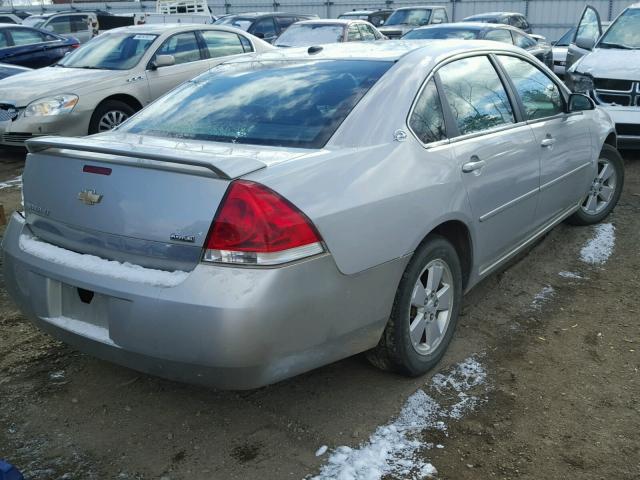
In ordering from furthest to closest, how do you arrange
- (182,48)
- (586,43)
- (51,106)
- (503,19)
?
1. (503,19)
2. (182,48)
3. (586,43)
4. (51,106)

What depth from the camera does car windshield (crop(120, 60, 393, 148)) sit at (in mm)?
3129

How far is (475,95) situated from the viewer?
12.5 feet

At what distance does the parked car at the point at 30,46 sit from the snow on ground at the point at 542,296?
11.1 m

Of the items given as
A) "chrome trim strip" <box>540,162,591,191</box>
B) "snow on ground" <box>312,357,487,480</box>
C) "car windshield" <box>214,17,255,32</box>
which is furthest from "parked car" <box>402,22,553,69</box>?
"snow on ground" <box>312,357,487,480</box>

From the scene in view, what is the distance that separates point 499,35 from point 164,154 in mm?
10900

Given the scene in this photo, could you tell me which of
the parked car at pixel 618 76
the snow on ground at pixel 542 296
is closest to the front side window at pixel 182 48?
the parked car at pixel 618 76

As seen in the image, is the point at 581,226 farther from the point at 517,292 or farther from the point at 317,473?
the point at 317,473

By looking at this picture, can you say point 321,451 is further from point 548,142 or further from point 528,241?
point 548,142

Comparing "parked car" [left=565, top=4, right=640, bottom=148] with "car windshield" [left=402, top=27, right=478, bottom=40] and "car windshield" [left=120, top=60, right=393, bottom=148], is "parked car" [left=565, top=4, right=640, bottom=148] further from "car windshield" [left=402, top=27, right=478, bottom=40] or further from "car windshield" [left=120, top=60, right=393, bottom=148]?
"car windshield" [left=120, top=60, right=393, bottom=148]

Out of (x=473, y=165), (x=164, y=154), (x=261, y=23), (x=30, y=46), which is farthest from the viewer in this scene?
(x=261, y=23)

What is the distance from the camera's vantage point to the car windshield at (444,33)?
1112 centimetres

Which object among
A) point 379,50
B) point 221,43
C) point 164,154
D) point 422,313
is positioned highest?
point 221,43

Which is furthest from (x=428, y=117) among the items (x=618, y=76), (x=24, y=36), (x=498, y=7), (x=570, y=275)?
(x=498, y=7)

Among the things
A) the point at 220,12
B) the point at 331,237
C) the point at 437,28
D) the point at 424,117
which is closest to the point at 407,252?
the point at 331,237
